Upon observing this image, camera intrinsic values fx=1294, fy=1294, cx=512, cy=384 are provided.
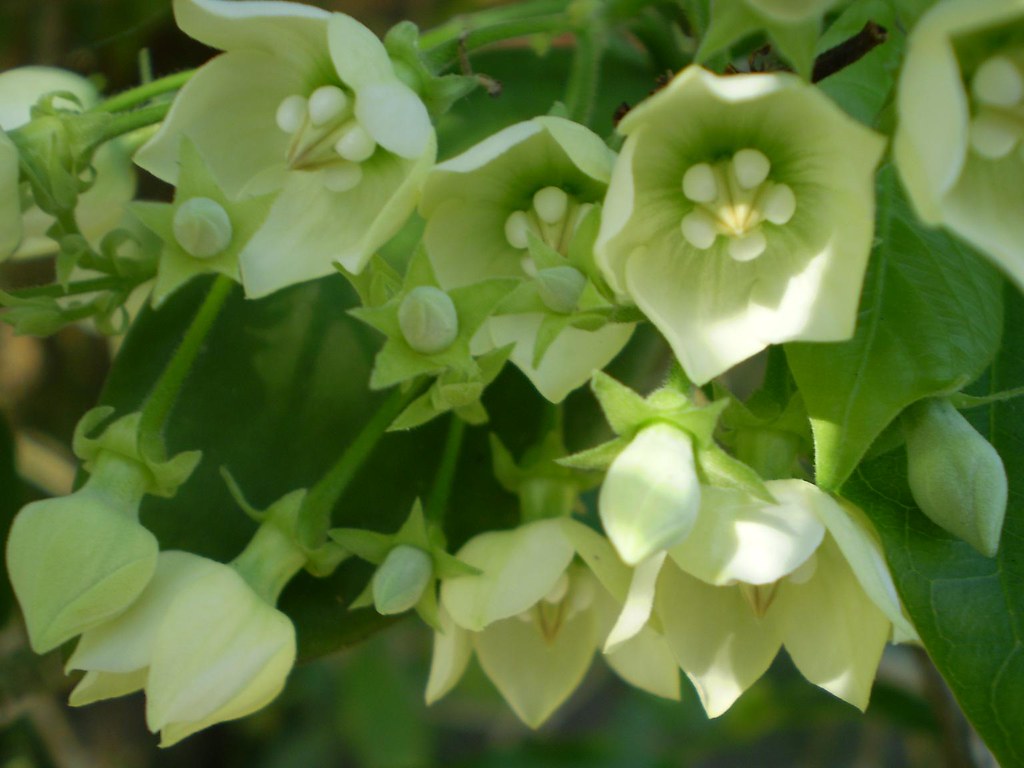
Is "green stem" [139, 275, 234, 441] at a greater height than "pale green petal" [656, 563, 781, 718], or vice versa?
"green stem" [139, 275, 234, 441]

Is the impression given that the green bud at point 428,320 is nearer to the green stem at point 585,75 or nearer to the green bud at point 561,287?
the green bud at point 561,287

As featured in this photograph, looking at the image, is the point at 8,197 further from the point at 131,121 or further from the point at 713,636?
the point at 713,636

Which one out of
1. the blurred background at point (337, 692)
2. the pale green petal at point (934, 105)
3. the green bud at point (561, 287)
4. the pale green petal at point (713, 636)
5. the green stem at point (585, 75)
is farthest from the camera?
the blurred background at point (337, 692)

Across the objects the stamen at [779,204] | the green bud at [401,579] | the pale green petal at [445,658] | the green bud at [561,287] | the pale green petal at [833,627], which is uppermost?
the green bud at [561,287]

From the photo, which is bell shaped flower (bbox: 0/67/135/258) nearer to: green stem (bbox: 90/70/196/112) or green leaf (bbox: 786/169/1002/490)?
green stem (bbox: 90/70/196/112)

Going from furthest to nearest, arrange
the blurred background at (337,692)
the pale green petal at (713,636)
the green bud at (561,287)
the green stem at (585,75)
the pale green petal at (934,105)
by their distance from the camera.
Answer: the blurred background at (337,692)
the green stem at (585,75)
the pale green petal at (713,636)
the green bud at (561,287)
the pale green petal at (934,105)

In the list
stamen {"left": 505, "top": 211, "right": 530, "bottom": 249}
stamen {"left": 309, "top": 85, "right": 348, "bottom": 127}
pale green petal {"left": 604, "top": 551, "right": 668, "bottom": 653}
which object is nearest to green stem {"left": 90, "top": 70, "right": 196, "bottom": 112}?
stamen {"left": 309, "top": 85, "right": 348, "bottom": 127}

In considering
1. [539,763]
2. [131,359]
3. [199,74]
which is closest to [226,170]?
[199,74]

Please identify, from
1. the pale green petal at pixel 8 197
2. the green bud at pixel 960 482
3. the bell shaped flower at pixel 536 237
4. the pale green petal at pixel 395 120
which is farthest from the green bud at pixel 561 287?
the pale green petal at pixel 8 197

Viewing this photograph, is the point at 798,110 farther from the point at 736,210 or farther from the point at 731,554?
the point at 731,554
